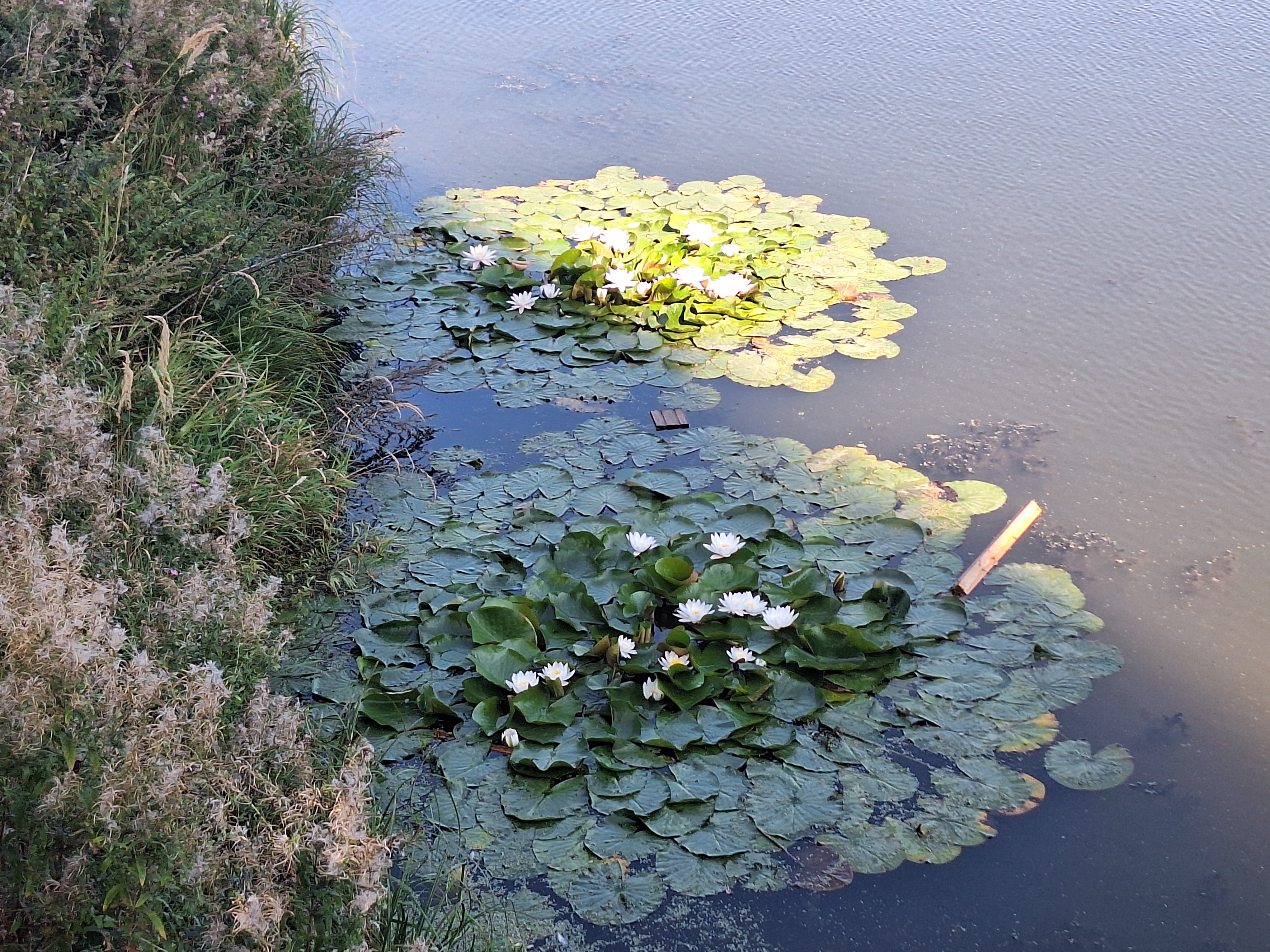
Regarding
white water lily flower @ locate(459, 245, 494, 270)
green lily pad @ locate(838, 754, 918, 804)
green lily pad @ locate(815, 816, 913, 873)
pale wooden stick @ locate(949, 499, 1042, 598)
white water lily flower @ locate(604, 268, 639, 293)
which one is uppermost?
white water lily flower @ locate(604, 268, 639, 293)

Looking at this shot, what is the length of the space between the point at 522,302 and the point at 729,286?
79 cm

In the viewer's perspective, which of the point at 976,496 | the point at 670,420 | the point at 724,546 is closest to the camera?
the point at 724,546

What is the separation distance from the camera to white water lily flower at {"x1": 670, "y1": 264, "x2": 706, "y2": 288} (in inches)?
167

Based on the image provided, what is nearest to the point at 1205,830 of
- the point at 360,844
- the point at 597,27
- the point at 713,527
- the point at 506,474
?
the point at 713,527

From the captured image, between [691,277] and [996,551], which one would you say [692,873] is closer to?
[996,551]

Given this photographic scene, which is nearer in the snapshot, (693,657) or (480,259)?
(693,657)

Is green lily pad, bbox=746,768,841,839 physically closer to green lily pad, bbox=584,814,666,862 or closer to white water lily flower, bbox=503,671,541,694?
green lily pad, bbox=584,814,666,862

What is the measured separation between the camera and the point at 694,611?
104 inches

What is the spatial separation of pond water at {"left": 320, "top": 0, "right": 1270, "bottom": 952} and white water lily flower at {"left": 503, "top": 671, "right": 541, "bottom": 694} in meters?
0.63

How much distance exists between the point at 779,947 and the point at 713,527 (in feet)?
3.97

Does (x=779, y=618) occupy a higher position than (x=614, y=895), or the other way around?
(x=779, y=618)

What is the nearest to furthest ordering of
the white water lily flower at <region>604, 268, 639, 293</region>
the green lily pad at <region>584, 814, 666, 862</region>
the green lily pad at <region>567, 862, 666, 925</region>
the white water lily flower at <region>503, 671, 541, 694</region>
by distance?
the green lily pad at <region>567, 862, 666, 925</region>, the green lily pad at <region>584, 814, 666, 862</region>, the white water lily flower at <region>503, 671, 541, 694</region>, the white water lily flower at <region>604, 268, 639, 293</region>

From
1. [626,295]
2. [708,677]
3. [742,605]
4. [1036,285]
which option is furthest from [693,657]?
[1036,285]

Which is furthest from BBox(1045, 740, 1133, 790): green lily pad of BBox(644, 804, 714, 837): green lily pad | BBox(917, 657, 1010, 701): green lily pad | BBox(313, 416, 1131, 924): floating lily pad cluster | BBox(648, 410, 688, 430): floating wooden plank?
BBox(648, 410, 688, 430): floating wooden plank
